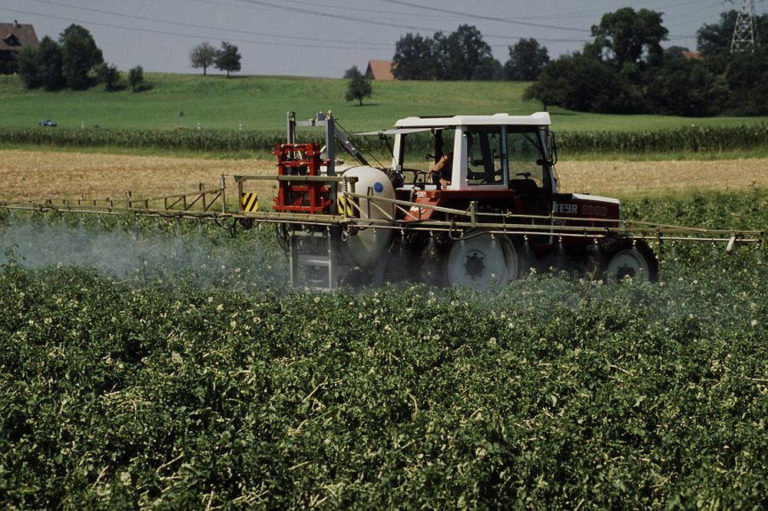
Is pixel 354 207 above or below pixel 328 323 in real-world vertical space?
above

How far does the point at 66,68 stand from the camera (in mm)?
103625

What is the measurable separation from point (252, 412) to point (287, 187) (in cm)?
602

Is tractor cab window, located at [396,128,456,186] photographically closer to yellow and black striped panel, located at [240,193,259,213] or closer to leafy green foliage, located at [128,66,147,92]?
yellow and black striped panel, located at [240,193,259,213]

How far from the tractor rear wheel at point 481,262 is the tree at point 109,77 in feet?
313

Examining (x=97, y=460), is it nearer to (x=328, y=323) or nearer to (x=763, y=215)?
(x=328, y=323)

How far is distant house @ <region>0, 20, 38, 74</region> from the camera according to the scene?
396 feet

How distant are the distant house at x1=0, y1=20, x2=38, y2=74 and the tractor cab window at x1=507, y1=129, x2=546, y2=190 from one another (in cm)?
11511

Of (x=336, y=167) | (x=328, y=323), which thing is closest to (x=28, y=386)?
(x=328, y=323)

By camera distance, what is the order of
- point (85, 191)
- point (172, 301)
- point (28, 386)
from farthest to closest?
point (85, 191)
point (172, 301)
point (28, 386)

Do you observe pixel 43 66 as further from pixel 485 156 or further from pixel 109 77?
pixel 485 156

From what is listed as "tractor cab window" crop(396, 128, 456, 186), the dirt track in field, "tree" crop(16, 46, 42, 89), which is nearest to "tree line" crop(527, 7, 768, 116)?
the dirt track in field

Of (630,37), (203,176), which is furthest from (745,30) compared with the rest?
(203,176)

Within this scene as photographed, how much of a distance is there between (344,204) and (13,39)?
122m

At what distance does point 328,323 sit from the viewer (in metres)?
10.7
